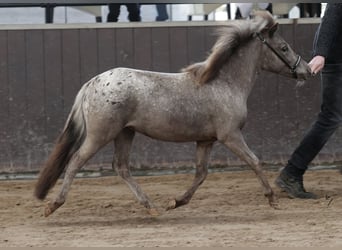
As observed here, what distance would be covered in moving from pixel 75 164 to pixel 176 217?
2.96ft

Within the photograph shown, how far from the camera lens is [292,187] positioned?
22.2 feet

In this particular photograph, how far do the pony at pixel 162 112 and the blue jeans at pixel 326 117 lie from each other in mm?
864

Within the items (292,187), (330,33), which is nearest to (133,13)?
(330,33)

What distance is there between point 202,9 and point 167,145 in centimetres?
187

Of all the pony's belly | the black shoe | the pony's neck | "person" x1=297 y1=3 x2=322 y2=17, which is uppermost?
"person" x1=297 y1=3 x2=322 y2=17

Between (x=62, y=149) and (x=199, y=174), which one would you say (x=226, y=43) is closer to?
(x=199, y=174)

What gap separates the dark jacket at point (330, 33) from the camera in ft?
20.9

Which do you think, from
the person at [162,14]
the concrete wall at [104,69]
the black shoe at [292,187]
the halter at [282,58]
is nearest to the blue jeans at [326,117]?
the black shoe at [292,187]

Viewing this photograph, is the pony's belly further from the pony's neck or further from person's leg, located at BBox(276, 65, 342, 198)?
person's leg, located at BBox(276, 65, 342, 198)

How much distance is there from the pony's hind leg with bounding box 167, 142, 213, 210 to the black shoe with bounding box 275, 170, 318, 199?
3.52 feet

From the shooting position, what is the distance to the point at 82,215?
6.00 m

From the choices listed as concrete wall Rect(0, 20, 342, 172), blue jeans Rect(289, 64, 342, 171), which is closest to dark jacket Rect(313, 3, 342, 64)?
blue jeans Rect(289, 64, 342, 171)

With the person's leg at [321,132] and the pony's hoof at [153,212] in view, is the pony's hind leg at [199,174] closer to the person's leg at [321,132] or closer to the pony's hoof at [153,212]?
the pony's hoof at [153,212]

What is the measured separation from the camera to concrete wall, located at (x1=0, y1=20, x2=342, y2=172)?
830cm
